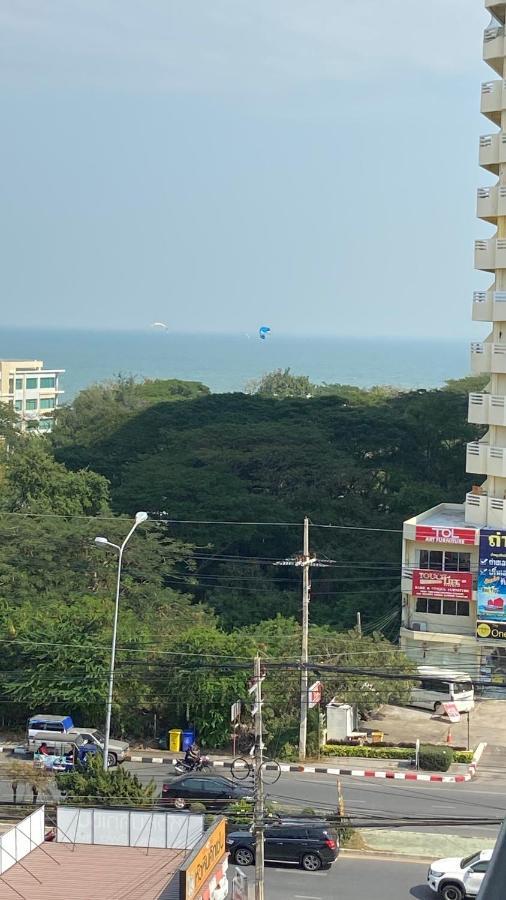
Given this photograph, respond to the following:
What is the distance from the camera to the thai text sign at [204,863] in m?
13.8

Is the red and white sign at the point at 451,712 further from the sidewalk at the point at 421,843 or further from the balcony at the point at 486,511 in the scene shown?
the sidewalk at the point at 421,843

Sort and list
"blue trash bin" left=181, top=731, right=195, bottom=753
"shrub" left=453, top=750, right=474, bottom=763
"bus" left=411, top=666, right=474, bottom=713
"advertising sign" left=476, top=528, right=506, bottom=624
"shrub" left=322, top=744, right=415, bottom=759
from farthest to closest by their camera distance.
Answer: "advertising sign" left=476, top=528, right=506, bottom=624 → "bus" left=411, top=666, right=474, bottom=713 → "blue trash bin" left=181, top=731, right=195, bottom=753 → "shrub" left=322, top=744, right=415, bottom=759 → "shrub" left=453, top=750, right=474, bottom=763

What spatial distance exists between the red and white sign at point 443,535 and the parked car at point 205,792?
14295 mm

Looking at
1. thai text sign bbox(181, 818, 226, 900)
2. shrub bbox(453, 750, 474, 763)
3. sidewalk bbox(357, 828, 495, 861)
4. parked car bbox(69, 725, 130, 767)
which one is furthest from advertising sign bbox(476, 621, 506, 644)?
thai text sign bbox(181, 818, 226, 900)

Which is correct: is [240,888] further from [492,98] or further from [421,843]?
[492,98]

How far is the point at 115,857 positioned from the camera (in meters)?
16.5

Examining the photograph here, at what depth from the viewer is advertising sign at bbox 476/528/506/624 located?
33.1 m

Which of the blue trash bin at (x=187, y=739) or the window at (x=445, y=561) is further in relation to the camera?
the window at (x=445, y=561)

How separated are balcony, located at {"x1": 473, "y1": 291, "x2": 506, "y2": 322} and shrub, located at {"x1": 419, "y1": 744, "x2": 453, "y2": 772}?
1528 centimetres

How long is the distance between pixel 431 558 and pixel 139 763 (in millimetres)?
12386

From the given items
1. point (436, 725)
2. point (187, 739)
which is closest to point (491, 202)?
point (436, 725)

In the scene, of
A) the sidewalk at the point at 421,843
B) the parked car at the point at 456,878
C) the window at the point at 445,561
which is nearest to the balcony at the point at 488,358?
the window at the point at 445,561

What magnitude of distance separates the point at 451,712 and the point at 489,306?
524 inches

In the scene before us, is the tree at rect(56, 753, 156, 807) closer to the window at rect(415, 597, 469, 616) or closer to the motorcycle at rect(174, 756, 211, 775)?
the motorcycle at rect(174, 756, 211, 775)
